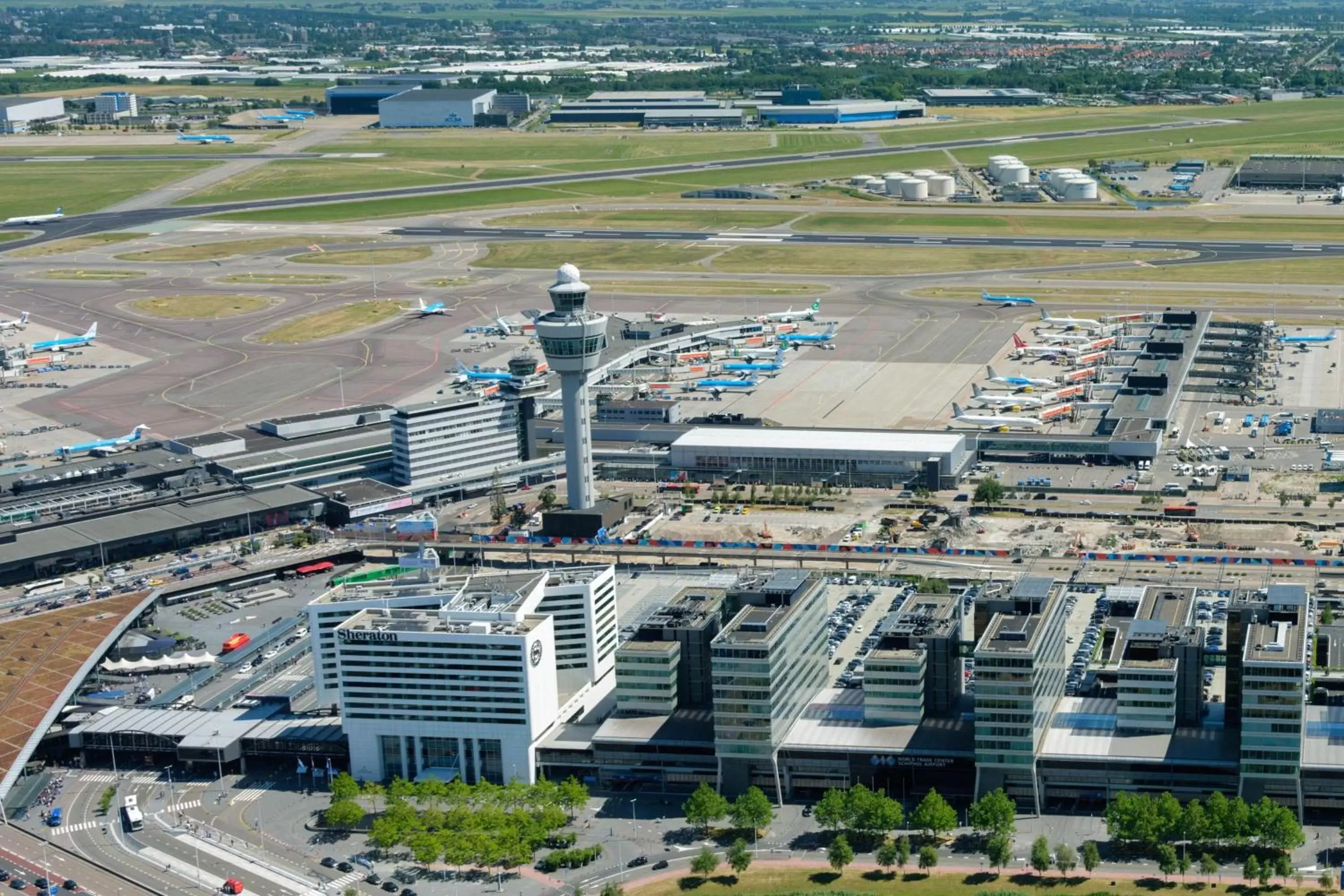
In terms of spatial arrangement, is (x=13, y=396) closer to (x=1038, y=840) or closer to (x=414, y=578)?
(x=414, y=578)

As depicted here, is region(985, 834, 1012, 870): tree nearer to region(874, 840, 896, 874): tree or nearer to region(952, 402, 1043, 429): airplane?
region(874, 840, 896, 874): tree

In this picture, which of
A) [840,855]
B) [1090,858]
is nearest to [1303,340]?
[1090,858]

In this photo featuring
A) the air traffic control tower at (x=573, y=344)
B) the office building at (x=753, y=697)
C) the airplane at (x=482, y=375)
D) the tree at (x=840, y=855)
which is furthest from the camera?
the airplane at (x=482, y=375)

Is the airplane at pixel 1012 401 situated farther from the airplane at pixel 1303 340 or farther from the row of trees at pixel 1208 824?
the row of trees at pixel 1208 824

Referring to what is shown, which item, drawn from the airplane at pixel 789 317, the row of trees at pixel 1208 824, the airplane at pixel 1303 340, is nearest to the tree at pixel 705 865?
the row of trees at pixel 1208 824

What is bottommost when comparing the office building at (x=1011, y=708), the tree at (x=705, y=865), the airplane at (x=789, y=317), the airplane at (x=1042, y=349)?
the tree at (x=705, y=865)

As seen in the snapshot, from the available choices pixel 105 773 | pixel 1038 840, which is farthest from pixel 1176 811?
pixel 105 773
